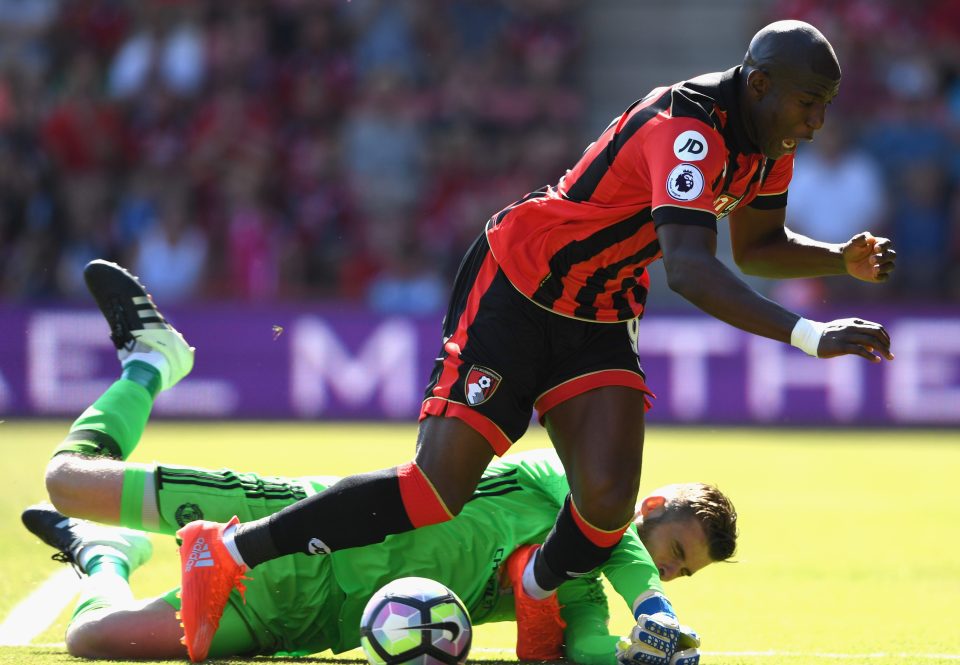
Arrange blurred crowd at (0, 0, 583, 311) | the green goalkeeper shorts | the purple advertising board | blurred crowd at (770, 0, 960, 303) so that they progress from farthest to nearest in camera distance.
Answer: blurred crowd at (0, 0, 583, 311) → blurred crowd at (770, 0, 960, 303) → the purple advertising board → the green goalkeeper shorts

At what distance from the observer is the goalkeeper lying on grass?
457 cm

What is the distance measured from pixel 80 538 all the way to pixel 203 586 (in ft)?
3.45

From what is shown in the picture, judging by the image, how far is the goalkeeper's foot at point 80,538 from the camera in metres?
5.19

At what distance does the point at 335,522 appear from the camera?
14.5ft

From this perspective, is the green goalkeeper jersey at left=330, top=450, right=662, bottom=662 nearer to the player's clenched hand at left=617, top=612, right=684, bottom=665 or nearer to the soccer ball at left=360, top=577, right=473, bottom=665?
the player's clenched hand at left=617, top=612, right=684, bottom=665

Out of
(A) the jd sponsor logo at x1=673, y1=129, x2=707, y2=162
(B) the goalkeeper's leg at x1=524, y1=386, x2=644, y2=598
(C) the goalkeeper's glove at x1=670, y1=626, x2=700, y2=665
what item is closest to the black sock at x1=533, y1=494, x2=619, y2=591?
(B) the goalkeeper's leg at x1=524, y1=386, x2=644, y2=598

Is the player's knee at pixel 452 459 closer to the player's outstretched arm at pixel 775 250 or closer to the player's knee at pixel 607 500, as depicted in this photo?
the player's knee at pixel 607 500

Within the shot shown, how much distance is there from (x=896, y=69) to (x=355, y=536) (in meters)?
12.3

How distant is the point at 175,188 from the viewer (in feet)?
47.8

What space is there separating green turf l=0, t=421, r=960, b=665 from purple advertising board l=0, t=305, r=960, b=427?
0.29m

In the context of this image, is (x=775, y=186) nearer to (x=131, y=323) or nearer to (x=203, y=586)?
(x=203, y=586)

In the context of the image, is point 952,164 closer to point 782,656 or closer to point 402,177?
point 402,177

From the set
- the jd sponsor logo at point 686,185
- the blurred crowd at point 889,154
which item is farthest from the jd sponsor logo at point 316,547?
the blurred crowd at point 889,154

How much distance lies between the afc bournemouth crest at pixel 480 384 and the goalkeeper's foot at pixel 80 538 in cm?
160
